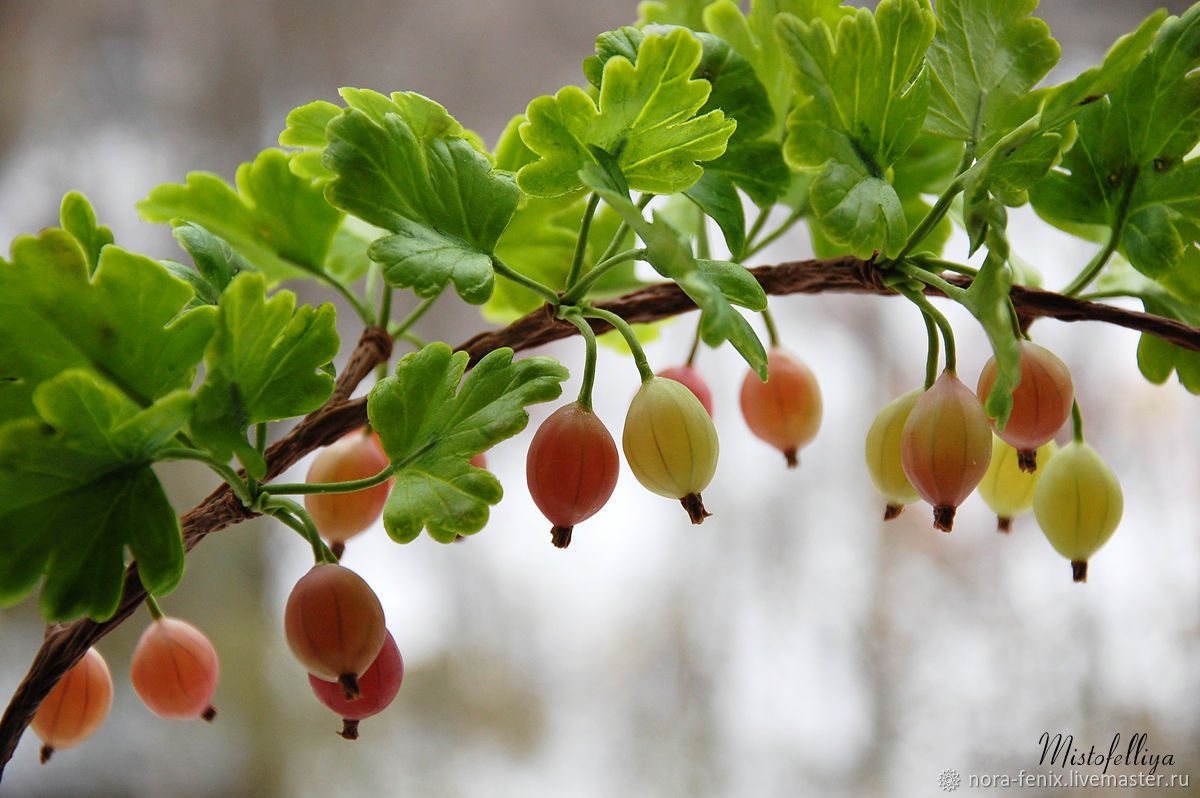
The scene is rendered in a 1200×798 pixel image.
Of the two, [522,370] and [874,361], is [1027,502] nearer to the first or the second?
[522,370]

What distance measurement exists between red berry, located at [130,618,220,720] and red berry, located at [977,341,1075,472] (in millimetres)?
291

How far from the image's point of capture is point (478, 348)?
1.02ft

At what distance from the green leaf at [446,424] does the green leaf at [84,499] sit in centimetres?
6

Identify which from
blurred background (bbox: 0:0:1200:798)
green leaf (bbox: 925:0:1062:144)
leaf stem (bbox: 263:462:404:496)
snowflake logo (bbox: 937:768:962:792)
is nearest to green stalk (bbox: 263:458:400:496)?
leaf stem (bbox: 263:462:404:496)

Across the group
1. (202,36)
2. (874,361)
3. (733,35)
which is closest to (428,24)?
(202,36)

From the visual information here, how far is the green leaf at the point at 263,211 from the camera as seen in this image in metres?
0.33

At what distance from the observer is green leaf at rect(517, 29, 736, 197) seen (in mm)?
239

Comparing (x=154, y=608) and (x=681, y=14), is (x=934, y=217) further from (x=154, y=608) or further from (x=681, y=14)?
(x=154, y=608)

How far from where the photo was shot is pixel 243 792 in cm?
94

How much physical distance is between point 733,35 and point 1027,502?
22 centimetres

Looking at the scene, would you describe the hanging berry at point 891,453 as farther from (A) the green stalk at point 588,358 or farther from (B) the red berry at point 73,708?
(B) the red berry at point 73,708

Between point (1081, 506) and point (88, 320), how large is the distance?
0.32 metres

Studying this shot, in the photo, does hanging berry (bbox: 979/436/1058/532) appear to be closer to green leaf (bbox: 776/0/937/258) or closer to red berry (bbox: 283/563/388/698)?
green leaf (bbox: 776/0/937/258)

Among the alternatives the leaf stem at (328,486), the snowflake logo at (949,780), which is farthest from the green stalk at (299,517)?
the snowflake logo at (949,780)
